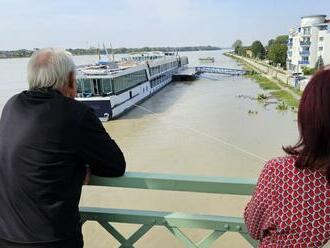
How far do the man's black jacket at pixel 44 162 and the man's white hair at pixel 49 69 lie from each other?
0.18 ft

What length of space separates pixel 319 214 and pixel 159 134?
16.7 metres

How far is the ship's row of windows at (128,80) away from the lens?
21656mm

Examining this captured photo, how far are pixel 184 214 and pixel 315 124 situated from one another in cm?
86

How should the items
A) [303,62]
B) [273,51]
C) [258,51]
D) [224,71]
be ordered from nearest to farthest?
[303,62], [224,71], [273,51], [258,51]

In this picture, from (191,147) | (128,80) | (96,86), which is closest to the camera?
(191,147)

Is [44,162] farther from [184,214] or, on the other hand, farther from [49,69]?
[184,214]

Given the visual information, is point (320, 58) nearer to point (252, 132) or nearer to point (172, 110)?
point (172, 110)

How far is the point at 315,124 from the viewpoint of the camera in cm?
114

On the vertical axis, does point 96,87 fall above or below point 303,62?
above

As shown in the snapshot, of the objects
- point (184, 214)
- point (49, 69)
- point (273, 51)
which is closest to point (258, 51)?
point (273, 51)

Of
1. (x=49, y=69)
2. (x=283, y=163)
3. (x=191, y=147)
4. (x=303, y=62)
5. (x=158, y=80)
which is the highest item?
A: (x=49, y=69)

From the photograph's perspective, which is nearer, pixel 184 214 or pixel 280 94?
pixel 184 214

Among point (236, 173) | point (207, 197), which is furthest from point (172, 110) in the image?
point (207, 197)

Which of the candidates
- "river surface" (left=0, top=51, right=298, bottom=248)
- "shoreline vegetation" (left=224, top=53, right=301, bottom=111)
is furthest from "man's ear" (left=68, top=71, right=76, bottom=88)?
"shoreline vegetation" (left=224, top=53, right=301, bottom=111)
